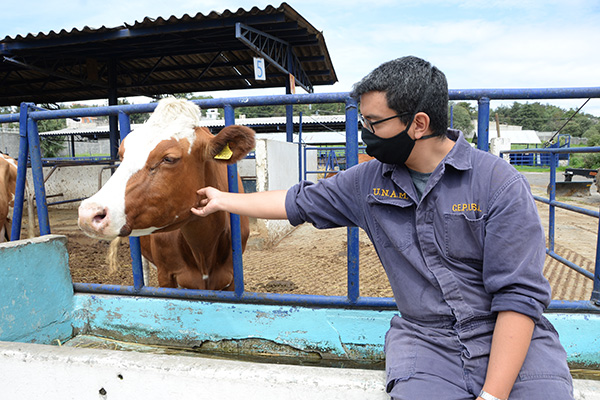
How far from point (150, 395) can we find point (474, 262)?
107cm

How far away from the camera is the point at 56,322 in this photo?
2.21 m

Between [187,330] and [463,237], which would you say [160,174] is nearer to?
[187,330]

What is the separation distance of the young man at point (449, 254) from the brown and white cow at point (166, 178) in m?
0.79

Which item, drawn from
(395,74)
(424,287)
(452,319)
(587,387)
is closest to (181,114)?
(395,74)

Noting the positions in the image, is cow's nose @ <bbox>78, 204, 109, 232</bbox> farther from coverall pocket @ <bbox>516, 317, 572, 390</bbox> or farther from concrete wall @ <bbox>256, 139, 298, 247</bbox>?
concrete wall @ <bbox>256, 139, 298, 247</bbox>

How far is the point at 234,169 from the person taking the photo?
2.08 meters

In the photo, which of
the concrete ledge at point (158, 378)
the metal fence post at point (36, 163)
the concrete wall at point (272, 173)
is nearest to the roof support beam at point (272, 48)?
the concrete wall at point (272, 173)

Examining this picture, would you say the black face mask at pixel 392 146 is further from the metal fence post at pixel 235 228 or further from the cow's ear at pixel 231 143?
the metal fence post at pixel 235 228

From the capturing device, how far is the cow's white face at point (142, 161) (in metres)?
1.52

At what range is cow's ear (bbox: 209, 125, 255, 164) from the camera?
180cm

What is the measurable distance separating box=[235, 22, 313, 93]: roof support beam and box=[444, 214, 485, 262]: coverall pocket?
231 inches

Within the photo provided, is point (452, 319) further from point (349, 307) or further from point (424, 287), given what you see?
point (349, 307)

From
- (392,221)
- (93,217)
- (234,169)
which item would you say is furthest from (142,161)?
(392,221)

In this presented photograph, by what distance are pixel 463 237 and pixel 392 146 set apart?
34 centimetres
